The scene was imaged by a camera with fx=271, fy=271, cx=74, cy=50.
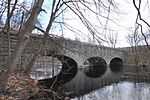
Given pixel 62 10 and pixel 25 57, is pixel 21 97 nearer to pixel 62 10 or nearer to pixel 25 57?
pixel 62 10

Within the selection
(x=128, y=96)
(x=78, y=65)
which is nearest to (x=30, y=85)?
(x=128, y=96)

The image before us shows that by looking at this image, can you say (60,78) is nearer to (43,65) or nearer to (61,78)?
(61,78)

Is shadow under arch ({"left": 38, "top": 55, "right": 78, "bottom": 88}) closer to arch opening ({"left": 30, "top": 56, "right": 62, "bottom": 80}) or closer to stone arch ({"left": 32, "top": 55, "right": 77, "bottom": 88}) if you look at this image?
stone arch ({"left": 32, "top": 55, "right": 77, "bottom": 88})

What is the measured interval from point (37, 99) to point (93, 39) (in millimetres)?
5337

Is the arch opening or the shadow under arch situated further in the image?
the arch opening

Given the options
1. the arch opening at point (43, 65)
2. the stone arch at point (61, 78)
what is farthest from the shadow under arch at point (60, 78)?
the arch opening at point (43, 65)

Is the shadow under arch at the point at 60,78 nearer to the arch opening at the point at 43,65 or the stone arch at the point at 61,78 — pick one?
the stone arch at the point at 61,78

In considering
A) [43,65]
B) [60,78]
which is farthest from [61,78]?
[43,65]

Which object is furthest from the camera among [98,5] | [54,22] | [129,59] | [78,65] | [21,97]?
[129,59]

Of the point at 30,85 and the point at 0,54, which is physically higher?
the point at 0,54

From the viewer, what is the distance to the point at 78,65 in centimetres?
3488

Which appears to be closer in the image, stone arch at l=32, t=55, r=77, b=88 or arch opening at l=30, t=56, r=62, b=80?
stone arch at l=32, t=55, r=77, b=88

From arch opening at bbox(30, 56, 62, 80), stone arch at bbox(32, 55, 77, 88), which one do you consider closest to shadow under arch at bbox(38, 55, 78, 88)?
stone arch at bbox(32, 55, 77, 88)

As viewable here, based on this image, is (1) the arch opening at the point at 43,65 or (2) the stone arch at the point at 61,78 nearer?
(2) the stone arch at the point at 61,78
